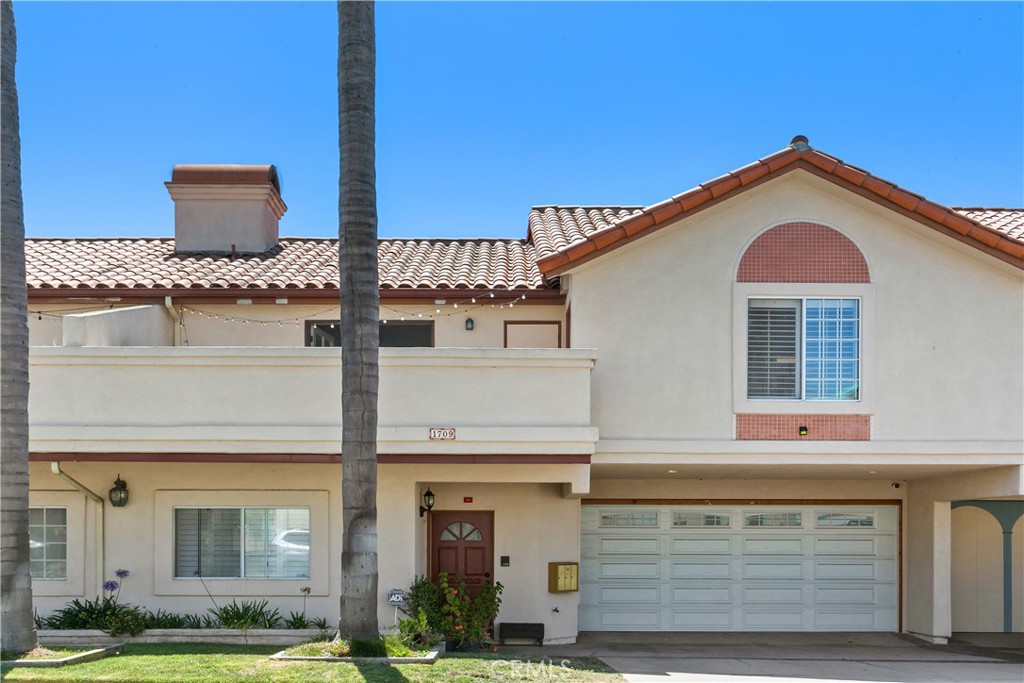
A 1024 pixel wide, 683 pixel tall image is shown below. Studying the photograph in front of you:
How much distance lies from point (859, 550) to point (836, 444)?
175 inches

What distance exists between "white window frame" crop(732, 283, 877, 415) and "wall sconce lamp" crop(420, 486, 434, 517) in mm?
4692

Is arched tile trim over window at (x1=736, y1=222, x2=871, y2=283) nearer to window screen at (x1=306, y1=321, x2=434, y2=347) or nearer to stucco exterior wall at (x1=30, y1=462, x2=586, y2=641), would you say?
stucco exterior wall at (x1=30, y1=462, x2=586, y2=641)

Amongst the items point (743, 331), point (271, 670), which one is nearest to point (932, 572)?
point (743, 331)

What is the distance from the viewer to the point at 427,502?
16250 mm

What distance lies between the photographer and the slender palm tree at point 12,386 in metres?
12.0

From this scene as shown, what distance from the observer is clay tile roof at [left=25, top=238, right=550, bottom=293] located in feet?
56.1

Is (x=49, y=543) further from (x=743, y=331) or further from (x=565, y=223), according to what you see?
(x=743, y=331)

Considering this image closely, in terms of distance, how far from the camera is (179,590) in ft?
50.6

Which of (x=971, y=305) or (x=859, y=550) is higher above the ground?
(x=971, y=305)

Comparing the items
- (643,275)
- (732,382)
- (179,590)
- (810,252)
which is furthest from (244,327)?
(810,252)

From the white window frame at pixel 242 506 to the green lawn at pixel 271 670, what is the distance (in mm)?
1953

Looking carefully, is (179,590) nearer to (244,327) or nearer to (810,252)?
(244,327)

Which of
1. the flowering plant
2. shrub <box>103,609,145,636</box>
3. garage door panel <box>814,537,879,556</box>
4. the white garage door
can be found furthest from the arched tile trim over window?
shrub <box>103,609,145,636</box>

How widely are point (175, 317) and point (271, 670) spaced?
7.57m
